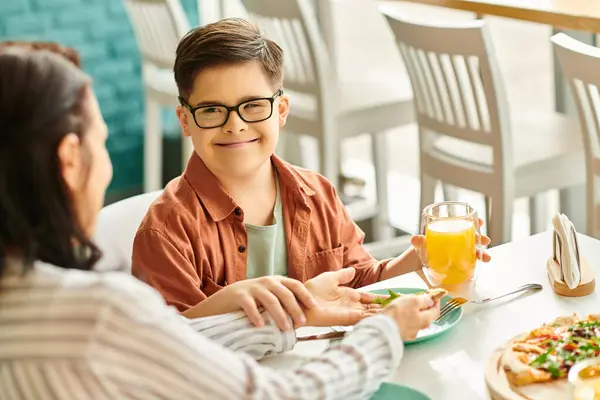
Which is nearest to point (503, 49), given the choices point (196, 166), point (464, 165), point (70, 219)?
point (464, 165)

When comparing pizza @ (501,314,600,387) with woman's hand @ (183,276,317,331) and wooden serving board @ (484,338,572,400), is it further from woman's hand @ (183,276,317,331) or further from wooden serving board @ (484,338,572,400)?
woman's hand @ (183,276,317,331)

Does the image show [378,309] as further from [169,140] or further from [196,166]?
[169,140]

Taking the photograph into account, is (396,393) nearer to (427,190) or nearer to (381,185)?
(427,190)

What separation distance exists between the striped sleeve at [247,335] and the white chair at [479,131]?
130 cm

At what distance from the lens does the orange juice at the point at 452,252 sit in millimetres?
1356

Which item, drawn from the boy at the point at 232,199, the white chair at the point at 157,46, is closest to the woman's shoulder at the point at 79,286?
A: the boy at the point at 232,199

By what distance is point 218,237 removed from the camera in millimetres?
1543

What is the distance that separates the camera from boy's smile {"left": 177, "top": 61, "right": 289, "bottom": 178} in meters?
1.53

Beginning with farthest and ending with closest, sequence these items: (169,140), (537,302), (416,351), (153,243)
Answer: (169,140) → (153,243) → (537,302) → (416,351)

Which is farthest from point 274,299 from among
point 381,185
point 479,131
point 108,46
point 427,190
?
point 108,46

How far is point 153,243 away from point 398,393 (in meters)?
0.53

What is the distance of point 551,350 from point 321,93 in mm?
1903

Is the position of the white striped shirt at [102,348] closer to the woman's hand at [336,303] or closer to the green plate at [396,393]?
the green plate at [396,393]

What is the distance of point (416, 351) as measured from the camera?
1.21 metres
